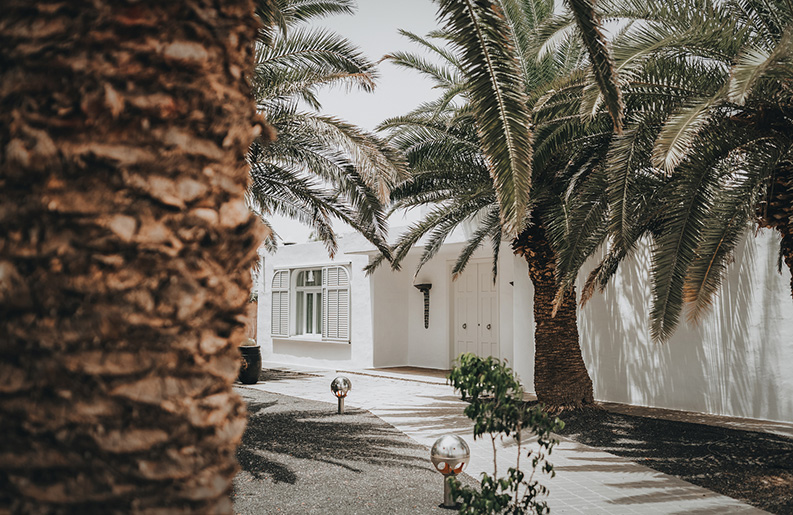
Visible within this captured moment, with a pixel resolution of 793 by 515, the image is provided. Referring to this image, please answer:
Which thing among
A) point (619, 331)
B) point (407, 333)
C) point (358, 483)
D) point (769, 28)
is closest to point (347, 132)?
point (358, 483)

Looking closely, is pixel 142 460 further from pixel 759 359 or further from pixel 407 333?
→ pixel 407 333

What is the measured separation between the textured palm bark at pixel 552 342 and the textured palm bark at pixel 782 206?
3503 mm

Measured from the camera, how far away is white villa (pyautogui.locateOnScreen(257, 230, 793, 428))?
9.81 meters

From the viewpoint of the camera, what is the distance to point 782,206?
6750 mm

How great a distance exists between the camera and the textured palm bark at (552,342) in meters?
10.1

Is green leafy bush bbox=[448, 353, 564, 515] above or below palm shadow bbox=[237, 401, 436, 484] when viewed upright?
above

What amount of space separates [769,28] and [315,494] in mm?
6537

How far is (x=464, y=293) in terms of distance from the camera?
1784cm

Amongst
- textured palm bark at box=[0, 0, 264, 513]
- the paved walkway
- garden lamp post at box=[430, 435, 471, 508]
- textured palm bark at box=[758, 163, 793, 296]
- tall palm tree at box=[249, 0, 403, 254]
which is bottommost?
the paved walkway

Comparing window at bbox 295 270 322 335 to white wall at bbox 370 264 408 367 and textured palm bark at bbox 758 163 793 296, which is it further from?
textured palm bark at bbox 758 163 793 296

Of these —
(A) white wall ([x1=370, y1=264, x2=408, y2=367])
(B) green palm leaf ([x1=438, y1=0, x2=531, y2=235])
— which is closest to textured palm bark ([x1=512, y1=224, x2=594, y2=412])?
(B) green palm leaf ([x1=438, y1=0, x2=531, y2=235])

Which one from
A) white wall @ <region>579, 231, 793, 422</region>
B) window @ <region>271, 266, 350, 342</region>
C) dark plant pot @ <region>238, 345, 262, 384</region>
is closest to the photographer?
white wall @ <region>579, 231, 793, 422</region>

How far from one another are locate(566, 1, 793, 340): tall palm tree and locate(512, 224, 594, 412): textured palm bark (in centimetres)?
312

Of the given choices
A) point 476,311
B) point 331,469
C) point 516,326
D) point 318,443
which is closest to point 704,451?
point 331,469
